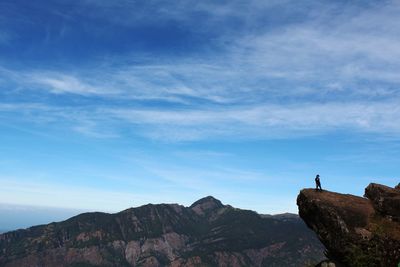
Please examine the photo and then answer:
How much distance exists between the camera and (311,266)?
205 ft

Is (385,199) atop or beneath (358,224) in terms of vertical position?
atop

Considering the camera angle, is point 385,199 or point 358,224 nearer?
point 358,224

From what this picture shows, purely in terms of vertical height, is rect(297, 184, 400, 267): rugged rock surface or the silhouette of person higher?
the silhouette of person

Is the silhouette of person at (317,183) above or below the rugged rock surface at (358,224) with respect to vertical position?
above

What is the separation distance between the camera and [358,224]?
56.4 metres

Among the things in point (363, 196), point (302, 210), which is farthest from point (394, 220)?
point (302, 210)

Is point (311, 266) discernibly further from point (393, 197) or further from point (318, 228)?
point (393, 197)

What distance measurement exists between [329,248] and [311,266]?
587cm

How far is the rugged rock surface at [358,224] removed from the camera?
53375 mm

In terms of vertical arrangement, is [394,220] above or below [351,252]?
above

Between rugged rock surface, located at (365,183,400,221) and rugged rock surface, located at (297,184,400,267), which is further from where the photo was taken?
rugged rock surface, located at (365,183,400,221)

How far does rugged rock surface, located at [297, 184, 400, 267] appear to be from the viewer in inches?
2101

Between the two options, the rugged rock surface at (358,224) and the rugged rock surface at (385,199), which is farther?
the rugged rock surface at (385,199)

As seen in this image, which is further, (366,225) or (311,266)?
(311,266)
